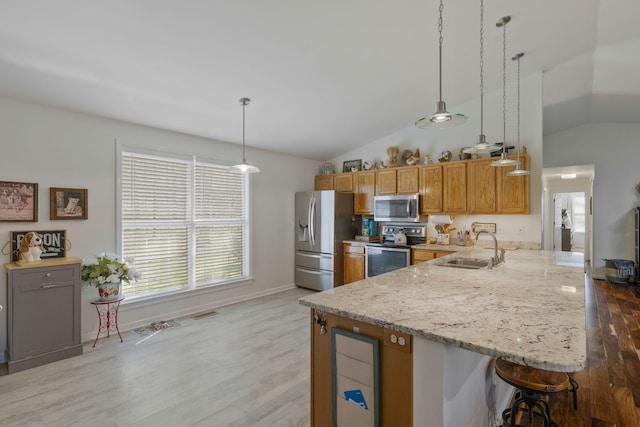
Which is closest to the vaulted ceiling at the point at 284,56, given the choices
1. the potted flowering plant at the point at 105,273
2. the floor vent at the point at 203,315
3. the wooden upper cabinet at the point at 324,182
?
the wooden upper cabinet at the point at 324,182

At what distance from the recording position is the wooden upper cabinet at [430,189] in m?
4.65

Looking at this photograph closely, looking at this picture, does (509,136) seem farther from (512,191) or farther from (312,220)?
(312,220)

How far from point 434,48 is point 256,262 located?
3802mm

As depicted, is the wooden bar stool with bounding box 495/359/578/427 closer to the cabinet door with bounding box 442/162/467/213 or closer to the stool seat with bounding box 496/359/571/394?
the stool seat with bounding box 496/359/571/394

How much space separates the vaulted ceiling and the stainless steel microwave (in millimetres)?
1277

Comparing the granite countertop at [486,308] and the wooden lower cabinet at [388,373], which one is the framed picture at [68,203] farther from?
the wooden lower cabinet at [388,373]

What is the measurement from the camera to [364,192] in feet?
18.0

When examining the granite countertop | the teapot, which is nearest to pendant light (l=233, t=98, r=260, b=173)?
the granite countertop

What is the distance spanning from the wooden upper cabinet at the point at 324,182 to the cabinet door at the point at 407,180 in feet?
4.39

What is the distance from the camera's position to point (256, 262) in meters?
5.13

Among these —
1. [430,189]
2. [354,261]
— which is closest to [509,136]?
[430,189]

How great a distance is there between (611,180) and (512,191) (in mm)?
3893

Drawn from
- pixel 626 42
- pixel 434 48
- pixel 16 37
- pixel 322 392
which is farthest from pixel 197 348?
pixel 626 42

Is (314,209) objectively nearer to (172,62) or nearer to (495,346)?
(172,62)
